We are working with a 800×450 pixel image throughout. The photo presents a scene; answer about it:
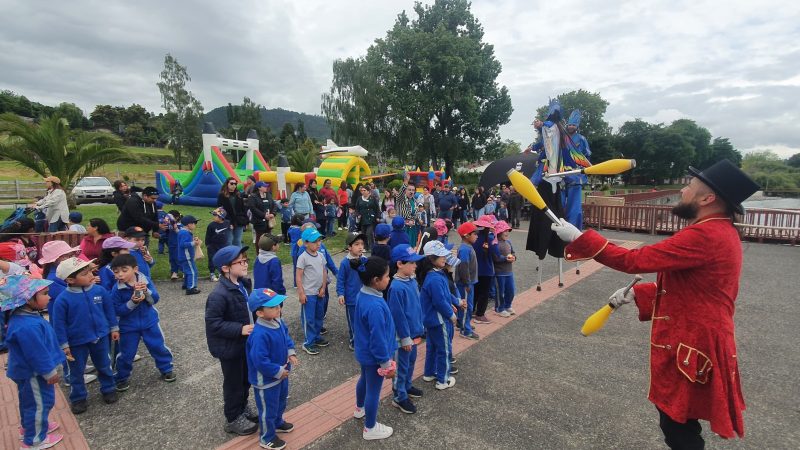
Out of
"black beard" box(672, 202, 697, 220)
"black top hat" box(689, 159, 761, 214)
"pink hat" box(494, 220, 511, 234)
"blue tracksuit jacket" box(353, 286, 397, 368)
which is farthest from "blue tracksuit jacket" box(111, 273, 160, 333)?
"black top hat" box(689, 159, 761, 214)

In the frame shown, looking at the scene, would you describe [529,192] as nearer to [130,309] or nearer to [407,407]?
[407,407]

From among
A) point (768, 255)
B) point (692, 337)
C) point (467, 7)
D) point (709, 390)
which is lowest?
point (768, 255)

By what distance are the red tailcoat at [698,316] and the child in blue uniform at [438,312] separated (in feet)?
6.34

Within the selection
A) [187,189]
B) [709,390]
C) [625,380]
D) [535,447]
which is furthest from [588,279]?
[187,189]

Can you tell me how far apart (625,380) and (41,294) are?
5911 mm

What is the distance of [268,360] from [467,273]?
2.93m

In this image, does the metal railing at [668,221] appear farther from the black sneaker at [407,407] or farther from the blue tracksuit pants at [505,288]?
the black sneaker at [407,407]

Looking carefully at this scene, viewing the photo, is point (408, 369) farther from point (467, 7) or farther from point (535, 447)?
point (467, 7)

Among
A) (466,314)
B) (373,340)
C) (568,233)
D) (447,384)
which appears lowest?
(447,384)

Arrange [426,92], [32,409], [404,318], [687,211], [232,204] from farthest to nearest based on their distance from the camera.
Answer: [426,92] < [232,204] < [404,318] < [32,409] < [687,211]

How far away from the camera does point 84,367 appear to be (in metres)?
3.99

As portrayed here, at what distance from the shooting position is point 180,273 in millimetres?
8648

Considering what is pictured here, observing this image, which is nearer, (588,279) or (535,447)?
(535,447)

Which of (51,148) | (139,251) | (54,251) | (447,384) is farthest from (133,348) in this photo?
(51,148)
